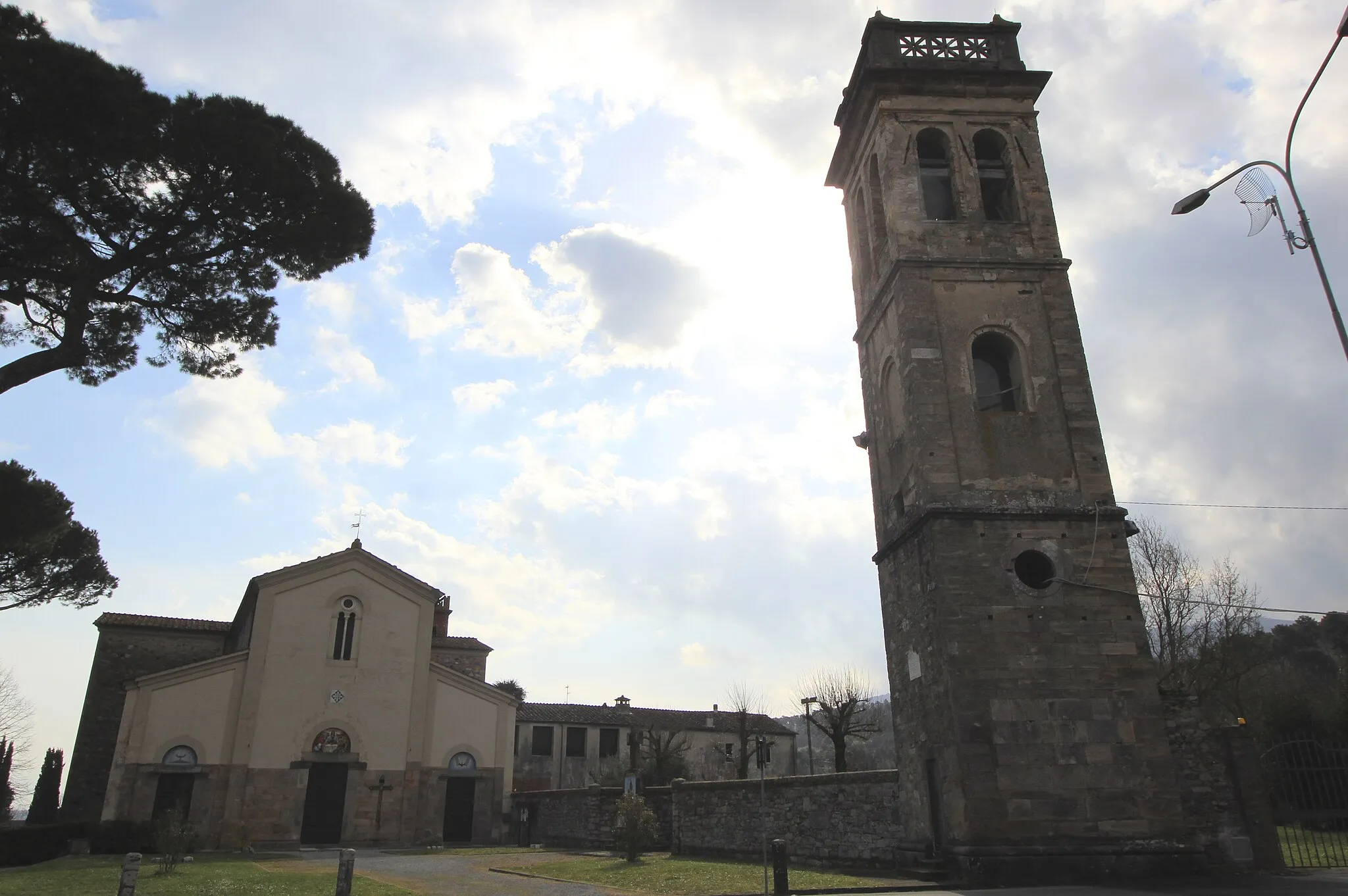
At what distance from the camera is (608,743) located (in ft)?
173

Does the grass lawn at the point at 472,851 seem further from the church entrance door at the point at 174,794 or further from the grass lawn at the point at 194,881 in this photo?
the church entrance door at the point at 174,794

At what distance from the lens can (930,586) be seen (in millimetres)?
13062

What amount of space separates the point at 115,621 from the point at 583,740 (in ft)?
91.5

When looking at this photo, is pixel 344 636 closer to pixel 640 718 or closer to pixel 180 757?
pixel 180 757

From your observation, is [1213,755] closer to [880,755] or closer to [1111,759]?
[1111,759]

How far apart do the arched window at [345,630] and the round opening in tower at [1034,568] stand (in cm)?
2228

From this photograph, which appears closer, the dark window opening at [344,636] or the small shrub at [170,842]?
the small shrub at [170,842]

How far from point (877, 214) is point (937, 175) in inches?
54.0

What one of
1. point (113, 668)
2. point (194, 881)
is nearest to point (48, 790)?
point (113, 668)

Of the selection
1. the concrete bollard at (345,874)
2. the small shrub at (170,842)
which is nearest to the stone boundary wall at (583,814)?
the small shrub at (170,842)

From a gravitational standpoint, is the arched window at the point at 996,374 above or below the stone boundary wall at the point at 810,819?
above

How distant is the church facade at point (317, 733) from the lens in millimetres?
24375

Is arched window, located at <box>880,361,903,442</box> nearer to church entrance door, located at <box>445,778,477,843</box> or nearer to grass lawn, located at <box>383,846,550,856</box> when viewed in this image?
grass lawn, located at <box>383,846,550,856</box>

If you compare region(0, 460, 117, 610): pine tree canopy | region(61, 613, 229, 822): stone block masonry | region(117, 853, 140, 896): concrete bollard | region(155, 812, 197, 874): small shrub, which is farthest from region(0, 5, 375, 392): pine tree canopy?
region(61, 613, 229, 822): stone block masonry
